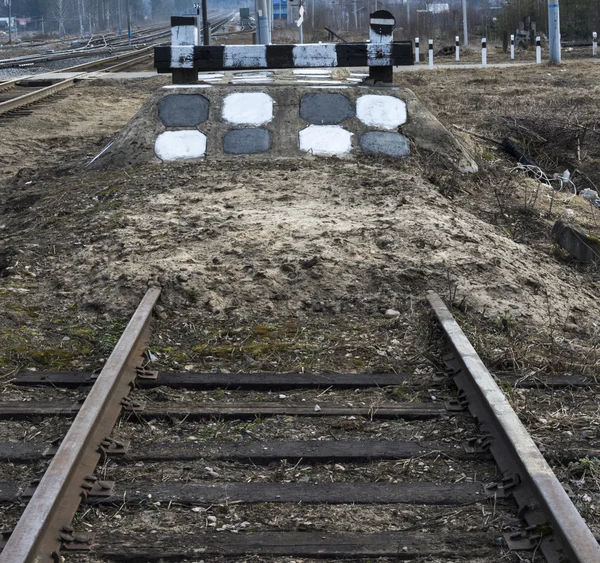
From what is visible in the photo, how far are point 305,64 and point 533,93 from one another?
10947mm

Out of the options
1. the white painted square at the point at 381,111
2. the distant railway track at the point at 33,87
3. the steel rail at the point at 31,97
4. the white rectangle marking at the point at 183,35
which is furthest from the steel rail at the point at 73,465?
the steel rail at the point at 31,97

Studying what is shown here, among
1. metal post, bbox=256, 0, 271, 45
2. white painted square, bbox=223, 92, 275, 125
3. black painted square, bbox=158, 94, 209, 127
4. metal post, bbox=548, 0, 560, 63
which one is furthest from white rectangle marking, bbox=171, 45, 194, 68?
metal post, bbox=548, 0, 560, 63

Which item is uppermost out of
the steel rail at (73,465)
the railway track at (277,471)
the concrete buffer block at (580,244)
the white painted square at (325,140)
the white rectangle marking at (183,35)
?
the white rectangle marking at (183,35)

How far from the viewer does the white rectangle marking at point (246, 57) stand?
32.6 feet

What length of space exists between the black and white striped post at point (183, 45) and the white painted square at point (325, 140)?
1.69 m

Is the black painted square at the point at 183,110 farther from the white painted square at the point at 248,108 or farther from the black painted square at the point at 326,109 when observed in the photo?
the black painted square at the point at 326,109

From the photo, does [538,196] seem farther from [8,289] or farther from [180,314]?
[8,289]

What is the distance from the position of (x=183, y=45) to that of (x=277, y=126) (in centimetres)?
161

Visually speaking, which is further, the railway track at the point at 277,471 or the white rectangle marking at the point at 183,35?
the white rectangle marking at the point at 183,35

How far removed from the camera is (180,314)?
5.71m

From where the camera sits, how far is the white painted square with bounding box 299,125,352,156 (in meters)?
9.34

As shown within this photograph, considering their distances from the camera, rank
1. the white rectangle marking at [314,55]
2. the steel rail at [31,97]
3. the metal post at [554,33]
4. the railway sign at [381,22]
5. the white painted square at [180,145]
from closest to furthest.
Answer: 1. the white painted square at [180,145]
2. the white rectangle marking at [314,55]
3. the railway sign at [381,22]
4. the steel rail at [31,97]
5. the metal post at [554,33]

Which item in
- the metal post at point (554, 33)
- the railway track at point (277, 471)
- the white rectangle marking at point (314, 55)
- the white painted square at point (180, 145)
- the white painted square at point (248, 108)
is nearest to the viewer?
the railway track at point (277, 471)

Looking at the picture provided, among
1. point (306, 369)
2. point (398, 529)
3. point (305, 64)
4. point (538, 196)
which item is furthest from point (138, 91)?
point (398, 529)
